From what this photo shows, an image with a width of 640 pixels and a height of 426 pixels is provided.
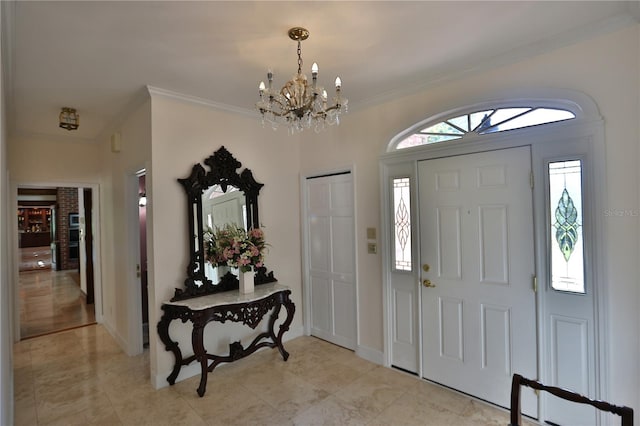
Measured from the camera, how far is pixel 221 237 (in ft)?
11.1

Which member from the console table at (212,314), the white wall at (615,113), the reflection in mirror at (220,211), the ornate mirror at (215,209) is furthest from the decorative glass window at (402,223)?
the reflection in mirror at (220,211)

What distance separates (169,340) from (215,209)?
Answer: 134cm

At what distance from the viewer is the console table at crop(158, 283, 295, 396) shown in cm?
286

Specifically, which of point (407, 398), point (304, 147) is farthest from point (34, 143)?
point (407, 398)

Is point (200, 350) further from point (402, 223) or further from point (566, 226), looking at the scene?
point (566, 226)

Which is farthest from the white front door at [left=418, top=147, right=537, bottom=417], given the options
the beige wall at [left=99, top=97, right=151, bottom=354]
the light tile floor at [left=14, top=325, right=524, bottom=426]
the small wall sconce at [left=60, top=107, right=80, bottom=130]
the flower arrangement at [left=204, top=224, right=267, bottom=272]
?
the small wall sconce at [left=60, top=107, right=80, bottom=130]

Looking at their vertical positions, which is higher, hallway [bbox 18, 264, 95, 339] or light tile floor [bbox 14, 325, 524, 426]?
hallway [bbox 18, 264, 95, 339]

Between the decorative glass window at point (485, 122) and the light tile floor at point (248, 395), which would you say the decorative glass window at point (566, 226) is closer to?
the decorative glass window at point (485, 122)

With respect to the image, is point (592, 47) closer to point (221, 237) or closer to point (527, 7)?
point (527, 7)

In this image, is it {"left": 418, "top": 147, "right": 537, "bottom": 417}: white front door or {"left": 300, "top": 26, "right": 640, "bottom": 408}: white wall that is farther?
{"left": 418, "top": 147, "right": 537, "bottom": 417}: white front door

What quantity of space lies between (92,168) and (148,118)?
2.35 meters

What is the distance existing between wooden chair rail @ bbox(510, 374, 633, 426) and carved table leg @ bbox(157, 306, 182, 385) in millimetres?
2688

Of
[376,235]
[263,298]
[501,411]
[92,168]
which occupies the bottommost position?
[501,411]

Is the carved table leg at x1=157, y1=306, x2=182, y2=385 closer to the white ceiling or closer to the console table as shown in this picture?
the console table
